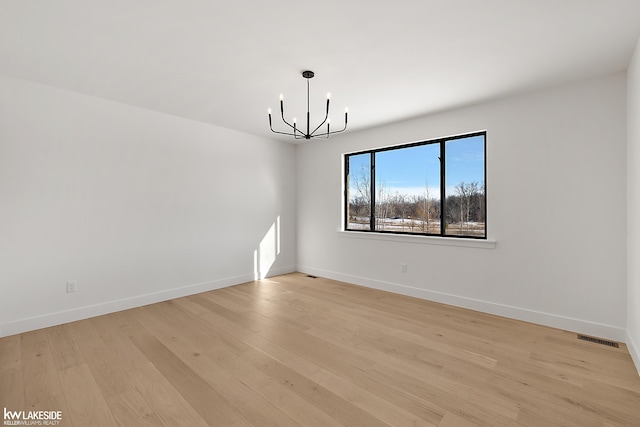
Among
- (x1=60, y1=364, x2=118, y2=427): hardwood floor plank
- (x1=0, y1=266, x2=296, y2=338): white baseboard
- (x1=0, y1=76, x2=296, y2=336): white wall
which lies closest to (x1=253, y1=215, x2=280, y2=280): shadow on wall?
(x1=0, y1=76, x2=296, y2=336): white wall

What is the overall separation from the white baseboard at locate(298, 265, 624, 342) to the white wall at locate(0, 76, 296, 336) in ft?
7.15

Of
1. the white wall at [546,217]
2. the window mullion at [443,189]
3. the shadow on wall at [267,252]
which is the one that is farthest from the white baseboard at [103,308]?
the window mullion at [443,189]

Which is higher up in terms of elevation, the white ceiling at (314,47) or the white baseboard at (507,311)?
the white ceiling at (314,47)

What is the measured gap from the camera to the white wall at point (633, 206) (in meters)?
2.30

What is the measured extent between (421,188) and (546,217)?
1.55 meters

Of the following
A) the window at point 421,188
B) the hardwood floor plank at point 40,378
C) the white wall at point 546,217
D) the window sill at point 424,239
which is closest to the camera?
the hardwood floor plank at point 40,378

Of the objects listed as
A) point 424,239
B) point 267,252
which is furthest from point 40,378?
point 424,239

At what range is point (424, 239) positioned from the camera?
4109mm

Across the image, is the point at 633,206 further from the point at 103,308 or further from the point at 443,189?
the point at 103,308

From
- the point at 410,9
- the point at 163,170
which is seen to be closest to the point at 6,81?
the point at 163,170

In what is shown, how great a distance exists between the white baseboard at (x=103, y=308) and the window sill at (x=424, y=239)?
6.56 feet

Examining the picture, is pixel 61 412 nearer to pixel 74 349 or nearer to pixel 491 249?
pixel 74 349

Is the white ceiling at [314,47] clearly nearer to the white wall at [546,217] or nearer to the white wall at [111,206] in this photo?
the white wall at [546,217]

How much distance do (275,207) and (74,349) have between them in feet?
11.0
